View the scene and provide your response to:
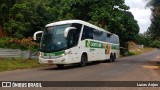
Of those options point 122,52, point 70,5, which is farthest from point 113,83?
point 122,52

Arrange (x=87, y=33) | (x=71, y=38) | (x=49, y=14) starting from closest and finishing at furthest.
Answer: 1. (x=71, y=38)
2. (x=87, y=33)
3. (x=49, y=14)

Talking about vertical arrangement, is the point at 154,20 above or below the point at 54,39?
above

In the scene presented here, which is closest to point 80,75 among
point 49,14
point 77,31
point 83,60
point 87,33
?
point 77,31

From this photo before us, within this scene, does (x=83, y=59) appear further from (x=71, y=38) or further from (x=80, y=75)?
(x=80, y=75)

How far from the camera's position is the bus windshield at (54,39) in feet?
69.6

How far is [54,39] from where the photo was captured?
21.3 m

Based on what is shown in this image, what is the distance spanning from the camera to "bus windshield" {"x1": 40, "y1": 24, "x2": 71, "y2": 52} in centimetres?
2120

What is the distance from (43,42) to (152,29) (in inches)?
669

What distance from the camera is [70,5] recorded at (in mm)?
40719

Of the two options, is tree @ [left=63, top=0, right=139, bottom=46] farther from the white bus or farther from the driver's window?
the driver's window

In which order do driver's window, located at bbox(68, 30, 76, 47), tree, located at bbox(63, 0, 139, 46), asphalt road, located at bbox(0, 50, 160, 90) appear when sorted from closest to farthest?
1. asphalt road, located at bbox(0, 50, 160, 90)
2. driver's window, located at bbox(68, 30, 76, 47)
3. tree, located at bbox(63, 0, 139, 46)

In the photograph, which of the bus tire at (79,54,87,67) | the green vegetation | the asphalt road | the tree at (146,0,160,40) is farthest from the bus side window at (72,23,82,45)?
the tree at (146,0,160,40)

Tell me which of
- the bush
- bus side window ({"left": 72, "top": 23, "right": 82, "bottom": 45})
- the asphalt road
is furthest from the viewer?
the bush

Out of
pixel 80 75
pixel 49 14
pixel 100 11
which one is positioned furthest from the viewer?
pixel 100 11
